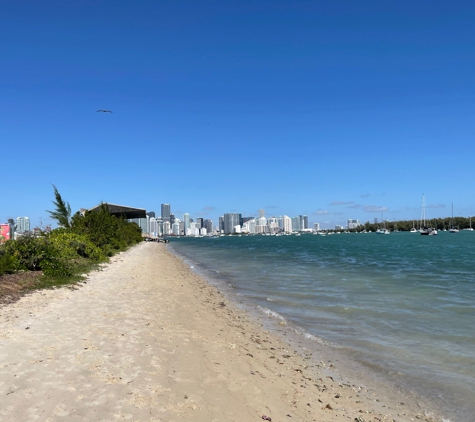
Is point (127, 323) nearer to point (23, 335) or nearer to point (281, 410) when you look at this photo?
point (23, 335)

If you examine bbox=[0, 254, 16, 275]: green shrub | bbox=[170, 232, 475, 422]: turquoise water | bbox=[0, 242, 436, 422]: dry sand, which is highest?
bbox=[0, 254, 16, 275]: green shrub

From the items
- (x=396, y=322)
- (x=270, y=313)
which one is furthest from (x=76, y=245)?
(x=396, y=322)

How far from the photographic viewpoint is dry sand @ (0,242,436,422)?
4504 mm

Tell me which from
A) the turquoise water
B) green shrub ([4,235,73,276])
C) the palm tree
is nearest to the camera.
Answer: the turquoise water

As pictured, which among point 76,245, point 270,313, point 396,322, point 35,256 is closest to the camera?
point 396,322

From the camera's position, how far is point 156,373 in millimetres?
5613

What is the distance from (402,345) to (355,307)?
4.17 meters

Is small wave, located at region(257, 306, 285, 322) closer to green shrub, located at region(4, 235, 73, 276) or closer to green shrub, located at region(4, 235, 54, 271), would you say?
green shrub, located at region(4, 235, 73, 276)

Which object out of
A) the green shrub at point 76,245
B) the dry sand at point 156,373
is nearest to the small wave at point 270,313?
the dry sand at point 156,373

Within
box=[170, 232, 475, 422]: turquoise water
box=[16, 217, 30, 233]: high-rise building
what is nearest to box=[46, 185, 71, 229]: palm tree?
box=[16, 217, 30, 233]: high-rise building

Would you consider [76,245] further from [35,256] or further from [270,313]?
[270,313]

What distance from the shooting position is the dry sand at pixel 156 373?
4504mm

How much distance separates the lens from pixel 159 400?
471 cm

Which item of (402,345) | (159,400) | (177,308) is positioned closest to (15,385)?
(159,400)
